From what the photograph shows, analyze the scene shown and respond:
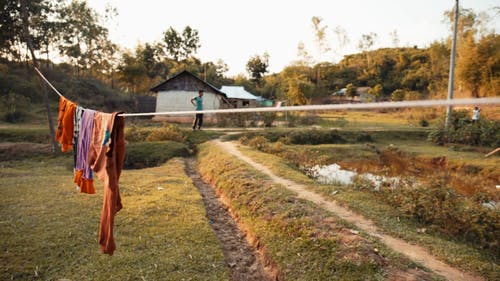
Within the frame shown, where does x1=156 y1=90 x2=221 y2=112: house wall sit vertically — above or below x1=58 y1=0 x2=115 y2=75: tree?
below

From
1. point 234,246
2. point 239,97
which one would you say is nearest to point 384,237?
point 234,246

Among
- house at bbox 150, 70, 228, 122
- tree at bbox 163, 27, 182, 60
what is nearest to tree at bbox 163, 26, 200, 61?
tree at bbox 163, 27, 182, 60

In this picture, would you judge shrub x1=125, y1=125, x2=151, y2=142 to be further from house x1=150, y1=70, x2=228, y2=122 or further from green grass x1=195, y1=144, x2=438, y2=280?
house x1=150, y1=70, x2=228, y2=122

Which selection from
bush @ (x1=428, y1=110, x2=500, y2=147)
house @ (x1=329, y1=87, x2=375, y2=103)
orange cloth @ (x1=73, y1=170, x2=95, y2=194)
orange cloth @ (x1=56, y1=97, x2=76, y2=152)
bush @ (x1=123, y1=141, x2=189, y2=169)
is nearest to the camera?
orange cloth @ (x1=73, y1=170, x2=95, y2=194)

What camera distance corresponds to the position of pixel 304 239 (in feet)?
12.5

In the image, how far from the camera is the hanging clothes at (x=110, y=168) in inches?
102

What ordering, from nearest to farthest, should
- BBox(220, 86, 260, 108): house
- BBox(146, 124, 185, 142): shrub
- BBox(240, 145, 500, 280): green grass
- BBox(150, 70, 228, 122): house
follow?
BBox(240, 145, 500, 280): green grass
BBox(146, 124, 185, 142): shrub
BBox(150, 70, 228, 122): house
BBox(220, 86, 260, 108): house

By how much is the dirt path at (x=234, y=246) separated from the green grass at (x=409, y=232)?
1.68 meters

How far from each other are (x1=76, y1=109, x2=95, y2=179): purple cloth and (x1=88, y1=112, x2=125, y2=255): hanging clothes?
434 mm

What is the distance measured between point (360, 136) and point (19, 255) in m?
13.6

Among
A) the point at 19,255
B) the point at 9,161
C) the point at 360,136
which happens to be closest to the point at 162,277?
the point at 19,255

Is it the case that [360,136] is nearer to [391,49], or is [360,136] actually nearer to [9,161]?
[9,161]

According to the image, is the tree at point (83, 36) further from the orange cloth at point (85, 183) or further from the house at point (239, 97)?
the orange cloth at point (85, 183)

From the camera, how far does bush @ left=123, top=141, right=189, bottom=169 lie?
959 cm
